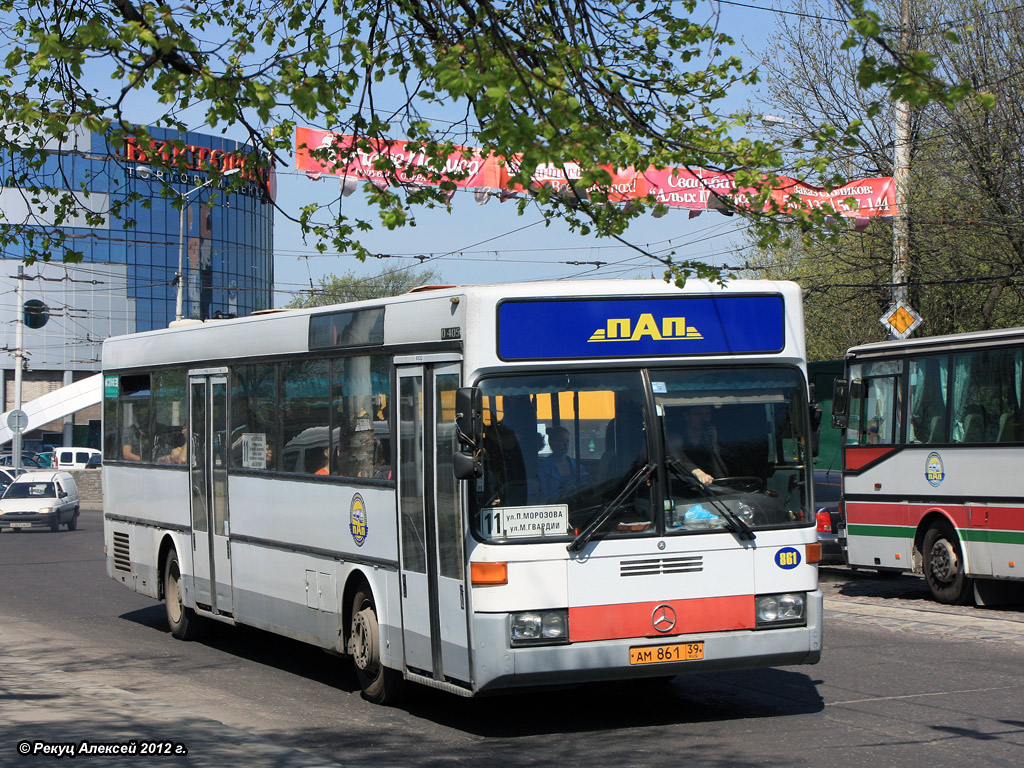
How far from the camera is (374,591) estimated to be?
952 cm

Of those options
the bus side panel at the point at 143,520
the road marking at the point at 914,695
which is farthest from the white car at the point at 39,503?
the road marking at the point at 914,695

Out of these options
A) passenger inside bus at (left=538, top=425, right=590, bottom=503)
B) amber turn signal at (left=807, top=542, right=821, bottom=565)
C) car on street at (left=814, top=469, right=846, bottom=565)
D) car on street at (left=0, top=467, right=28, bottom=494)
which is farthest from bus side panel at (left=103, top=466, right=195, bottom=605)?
car on street at (left=0, top=467, right=28, bottom=494)

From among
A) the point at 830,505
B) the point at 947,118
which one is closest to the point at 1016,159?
the point at 947,118

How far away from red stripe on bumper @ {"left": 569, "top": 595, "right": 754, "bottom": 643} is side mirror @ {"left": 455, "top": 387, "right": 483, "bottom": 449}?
120 centimetres

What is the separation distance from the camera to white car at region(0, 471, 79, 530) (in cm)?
3425

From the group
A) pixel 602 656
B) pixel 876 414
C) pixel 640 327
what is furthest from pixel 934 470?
pixel 602 656

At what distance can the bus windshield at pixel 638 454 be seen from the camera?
8125 millimetres

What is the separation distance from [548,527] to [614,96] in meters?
2.86

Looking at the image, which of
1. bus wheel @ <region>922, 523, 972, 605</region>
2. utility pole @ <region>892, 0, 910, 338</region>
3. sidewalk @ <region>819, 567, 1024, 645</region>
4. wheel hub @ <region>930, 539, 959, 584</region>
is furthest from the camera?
utility pole @ <region>892, 0, 910, 338</region>

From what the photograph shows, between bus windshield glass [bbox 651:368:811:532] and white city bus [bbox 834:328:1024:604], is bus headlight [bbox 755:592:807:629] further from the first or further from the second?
white city bus [bbox 834:328:1024:604]

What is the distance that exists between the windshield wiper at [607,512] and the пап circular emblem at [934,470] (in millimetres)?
8421

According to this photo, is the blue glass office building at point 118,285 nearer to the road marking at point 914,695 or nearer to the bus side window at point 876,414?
the bus side window at point 876,414

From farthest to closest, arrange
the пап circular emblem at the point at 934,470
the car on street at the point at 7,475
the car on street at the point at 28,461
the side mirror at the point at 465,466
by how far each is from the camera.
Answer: the car on street at the point at 28,461
the car on street at the point at 7,475
the пап circular emblem at the point at 934,470
the side mirror at the point at 465,466

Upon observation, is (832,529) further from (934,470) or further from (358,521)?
(358,521)
